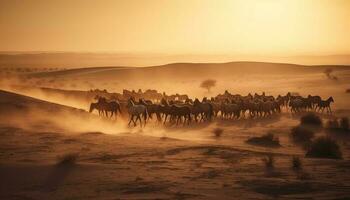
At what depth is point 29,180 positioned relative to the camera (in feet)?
40.7

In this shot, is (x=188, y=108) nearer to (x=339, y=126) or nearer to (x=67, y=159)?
(x=339, y=126)

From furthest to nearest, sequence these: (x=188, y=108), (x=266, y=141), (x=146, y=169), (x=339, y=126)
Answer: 1. (x=188, y=108)
2. (x=339, y=126)
3. (x=266, y=141)
4. (x=146, y=169)

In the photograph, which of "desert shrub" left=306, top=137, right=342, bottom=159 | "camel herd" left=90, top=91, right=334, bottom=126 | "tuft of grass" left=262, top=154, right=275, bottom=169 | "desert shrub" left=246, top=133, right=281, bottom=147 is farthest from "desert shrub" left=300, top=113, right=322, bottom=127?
"tuft of grass" left=262, top=154, right=275, bottom=169

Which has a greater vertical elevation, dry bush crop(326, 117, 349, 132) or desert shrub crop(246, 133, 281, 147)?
dry bush crop(326, 117, 349, 132)

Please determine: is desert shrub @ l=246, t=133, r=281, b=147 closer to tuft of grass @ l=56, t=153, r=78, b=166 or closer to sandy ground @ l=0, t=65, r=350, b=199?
sandy ground @ l=0, t=65, r=350, b=199

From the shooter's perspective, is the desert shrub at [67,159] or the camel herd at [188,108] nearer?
the desert shrub at [67,159]

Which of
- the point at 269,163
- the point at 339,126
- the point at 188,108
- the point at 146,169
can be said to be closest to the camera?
the point at 146,169

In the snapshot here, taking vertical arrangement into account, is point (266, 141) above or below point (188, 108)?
below

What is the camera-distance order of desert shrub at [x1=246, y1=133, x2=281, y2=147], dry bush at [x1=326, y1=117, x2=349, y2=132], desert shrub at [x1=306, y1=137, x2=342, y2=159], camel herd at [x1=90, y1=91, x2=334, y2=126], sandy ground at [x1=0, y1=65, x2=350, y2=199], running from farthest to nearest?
camel herd at [x1=90, y1=91, x2=334, y2=126] → dry bush at [x1=326, y1=117, x2=349, y2=132] → desert shrub at [x1=246, y1=133, x2=281, y2=147] → desert shrub at [x1=306, y1=137, x2=342, y2=159] → sandy ground at [x1=0, y1=65, x2=350, y2=199]

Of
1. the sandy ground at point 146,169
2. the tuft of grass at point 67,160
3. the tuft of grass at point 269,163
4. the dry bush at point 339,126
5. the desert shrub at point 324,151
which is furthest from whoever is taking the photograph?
the dry bush at point 339,126

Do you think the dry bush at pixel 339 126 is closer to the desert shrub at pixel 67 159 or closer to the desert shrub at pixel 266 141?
the desert shrub at pixel 266 141

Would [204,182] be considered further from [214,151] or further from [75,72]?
[75,72]

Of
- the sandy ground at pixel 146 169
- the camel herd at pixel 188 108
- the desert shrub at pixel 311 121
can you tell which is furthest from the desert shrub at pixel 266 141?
the camel herd at pixel 188 108

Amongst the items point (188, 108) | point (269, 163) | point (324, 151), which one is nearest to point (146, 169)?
point (269, 163)
